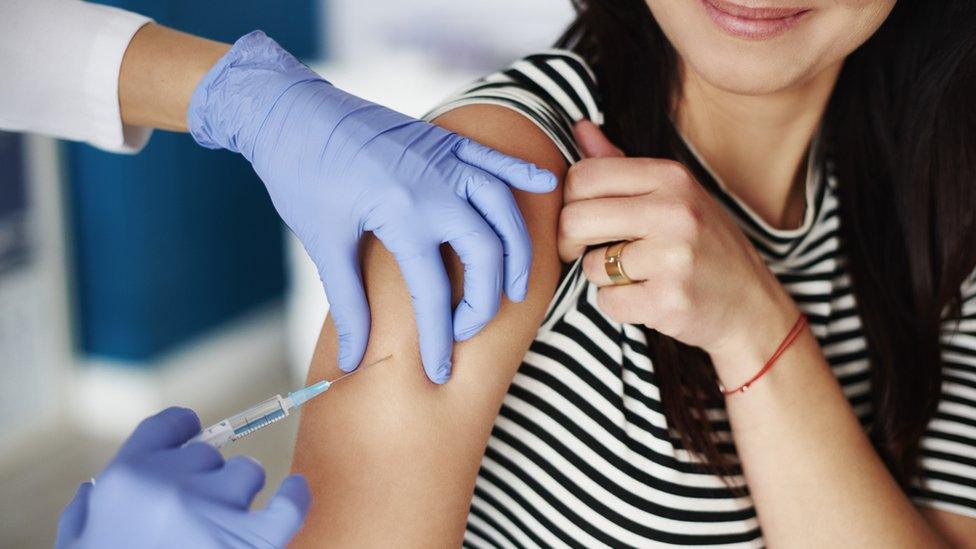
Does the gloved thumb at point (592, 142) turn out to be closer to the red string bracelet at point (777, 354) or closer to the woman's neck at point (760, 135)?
the woman's neck at point (760, 135)

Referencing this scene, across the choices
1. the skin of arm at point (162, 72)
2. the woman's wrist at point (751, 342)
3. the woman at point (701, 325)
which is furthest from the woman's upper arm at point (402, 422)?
the skin of arm at point (162, 72)

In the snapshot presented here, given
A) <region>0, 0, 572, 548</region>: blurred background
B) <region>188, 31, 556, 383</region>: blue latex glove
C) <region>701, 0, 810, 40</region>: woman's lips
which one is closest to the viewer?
<region>188, 31, 556, 383</region>: blue latex glove

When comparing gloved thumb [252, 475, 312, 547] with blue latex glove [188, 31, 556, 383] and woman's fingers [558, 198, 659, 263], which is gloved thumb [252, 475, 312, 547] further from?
woman's fingers [558, 198, 659, 263]

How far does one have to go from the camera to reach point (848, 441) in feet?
3.39

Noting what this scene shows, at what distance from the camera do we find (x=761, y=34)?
95 cm

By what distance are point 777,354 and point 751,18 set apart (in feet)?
1.18

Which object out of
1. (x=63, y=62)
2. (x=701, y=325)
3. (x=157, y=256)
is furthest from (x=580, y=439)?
(x=157, y=256)

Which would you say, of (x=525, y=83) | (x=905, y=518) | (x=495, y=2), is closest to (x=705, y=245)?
(x=525, y=83)

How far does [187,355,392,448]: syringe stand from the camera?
2.77 feet

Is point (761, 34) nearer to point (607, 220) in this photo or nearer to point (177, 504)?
point (607, 220)

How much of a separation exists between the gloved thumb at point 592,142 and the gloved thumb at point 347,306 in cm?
29

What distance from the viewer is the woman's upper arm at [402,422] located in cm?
84

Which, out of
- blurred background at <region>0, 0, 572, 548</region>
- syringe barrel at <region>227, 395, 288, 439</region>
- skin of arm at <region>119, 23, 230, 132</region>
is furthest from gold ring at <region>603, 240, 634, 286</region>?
blurred background at <region>0, 0, 572, 548</region>

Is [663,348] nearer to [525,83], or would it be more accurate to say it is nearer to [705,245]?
[705,245]
